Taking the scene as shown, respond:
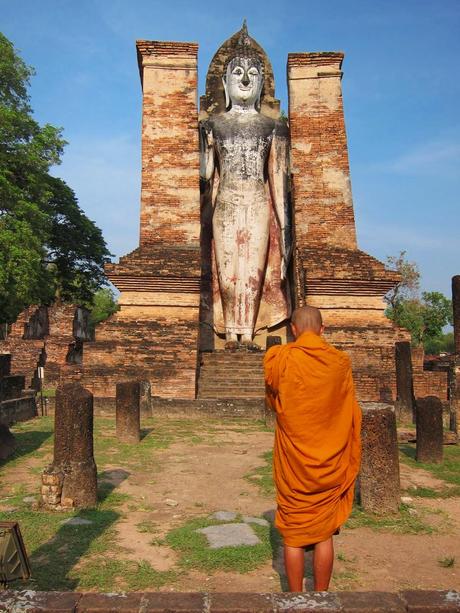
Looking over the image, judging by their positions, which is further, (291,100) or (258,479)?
(291,100)

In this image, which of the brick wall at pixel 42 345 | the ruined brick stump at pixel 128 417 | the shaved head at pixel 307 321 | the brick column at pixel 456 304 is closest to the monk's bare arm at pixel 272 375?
the shaved head at pixel 307 321

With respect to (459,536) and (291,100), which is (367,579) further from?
(291,100)

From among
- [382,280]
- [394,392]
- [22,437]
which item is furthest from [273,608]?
[382,280]

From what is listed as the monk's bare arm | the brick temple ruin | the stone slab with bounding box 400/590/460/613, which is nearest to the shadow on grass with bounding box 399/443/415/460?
the brick temple ruin

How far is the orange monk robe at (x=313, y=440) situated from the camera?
296 centimetres

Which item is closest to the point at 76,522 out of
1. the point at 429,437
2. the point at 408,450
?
the point at 429,437

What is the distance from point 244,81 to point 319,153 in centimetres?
277

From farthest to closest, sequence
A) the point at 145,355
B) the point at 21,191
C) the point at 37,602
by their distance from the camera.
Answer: the point at 21,191
the point at 145,355
the point at 37,602

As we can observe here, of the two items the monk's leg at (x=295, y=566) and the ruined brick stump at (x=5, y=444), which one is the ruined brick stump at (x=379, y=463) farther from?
the ruined brick stump at (x=5, y=444)

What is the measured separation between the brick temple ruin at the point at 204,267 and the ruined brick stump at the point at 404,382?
11.5 inches

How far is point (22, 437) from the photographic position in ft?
26.3

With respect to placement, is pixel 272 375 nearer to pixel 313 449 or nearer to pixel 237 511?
pixel 313 449

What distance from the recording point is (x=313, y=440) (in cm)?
301

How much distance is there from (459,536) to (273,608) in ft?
9.27
